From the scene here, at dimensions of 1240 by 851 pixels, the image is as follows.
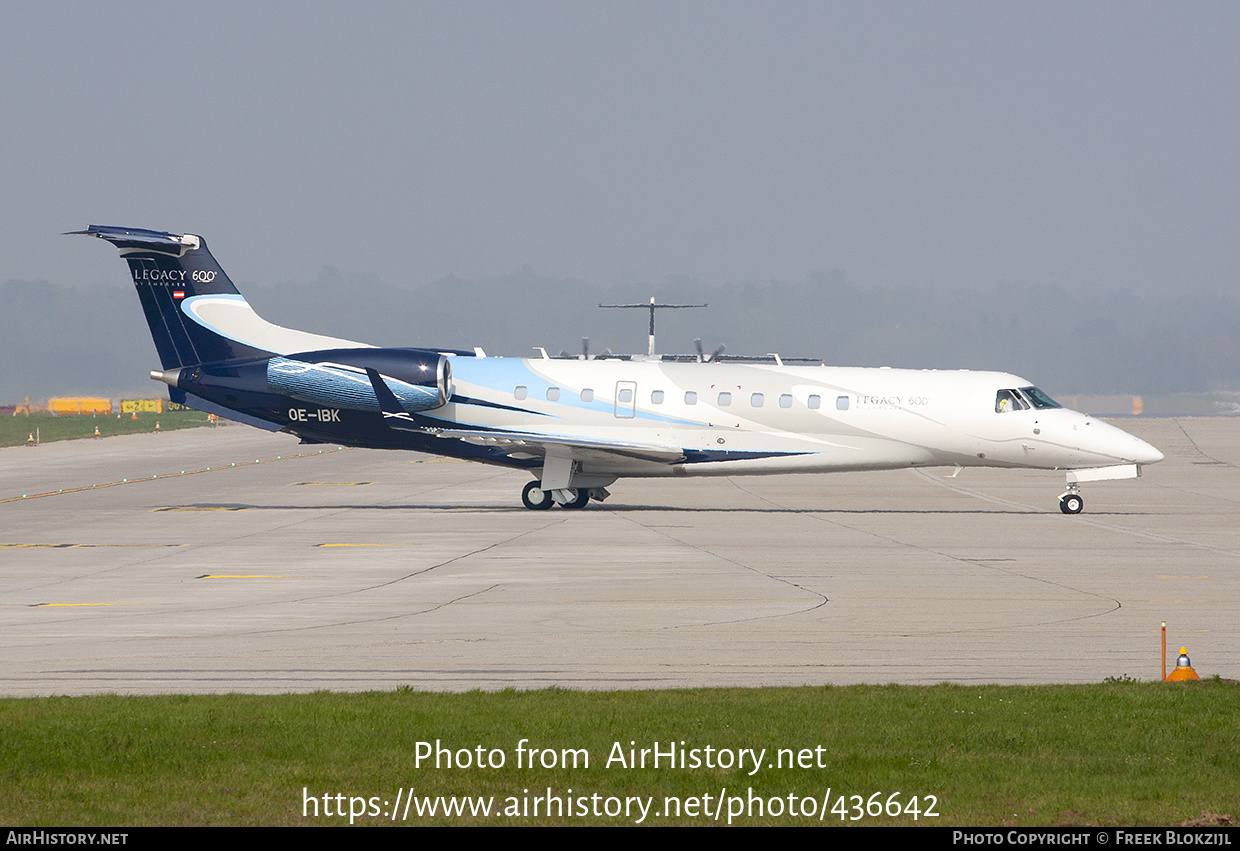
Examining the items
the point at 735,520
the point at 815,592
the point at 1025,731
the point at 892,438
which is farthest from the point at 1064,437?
the point at 1025,731

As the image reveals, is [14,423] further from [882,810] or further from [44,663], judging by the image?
[882,810]

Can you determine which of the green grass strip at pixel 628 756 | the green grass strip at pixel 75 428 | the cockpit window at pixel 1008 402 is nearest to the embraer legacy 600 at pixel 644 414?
the cockpit window at pixel 1008 402

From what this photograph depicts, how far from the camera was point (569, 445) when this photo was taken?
32.0m

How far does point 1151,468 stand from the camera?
2045 inches

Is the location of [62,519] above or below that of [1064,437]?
below

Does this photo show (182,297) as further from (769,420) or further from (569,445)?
(769,420)

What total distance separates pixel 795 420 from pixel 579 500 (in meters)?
5.70

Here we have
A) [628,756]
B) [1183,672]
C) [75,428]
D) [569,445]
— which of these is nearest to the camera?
[628,756]

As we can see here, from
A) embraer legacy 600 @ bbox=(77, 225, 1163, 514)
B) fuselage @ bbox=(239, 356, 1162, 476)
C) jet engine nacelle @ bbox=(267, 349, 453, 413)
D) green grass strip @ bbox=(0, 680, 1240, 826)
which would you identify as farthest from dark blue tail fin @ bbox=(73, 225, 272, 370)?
green grass strip @ bbox=(0, 680, 1240, 826)

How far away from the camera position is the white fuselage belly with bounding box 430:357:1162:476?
31625 millimetres

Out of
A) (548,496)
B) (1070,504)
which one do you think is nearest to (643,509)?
Result: (548,496)

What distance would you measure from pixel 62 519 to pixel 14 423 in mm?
64399

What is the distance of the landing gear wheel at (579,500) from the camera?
3319 cm

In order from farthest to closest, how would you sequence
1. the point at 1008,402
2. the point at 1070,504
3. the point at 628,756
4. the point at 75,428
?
1. the point at 75,428
2. the point at 1070,504
3. the point at 1008,402
4. the point at 628,756
